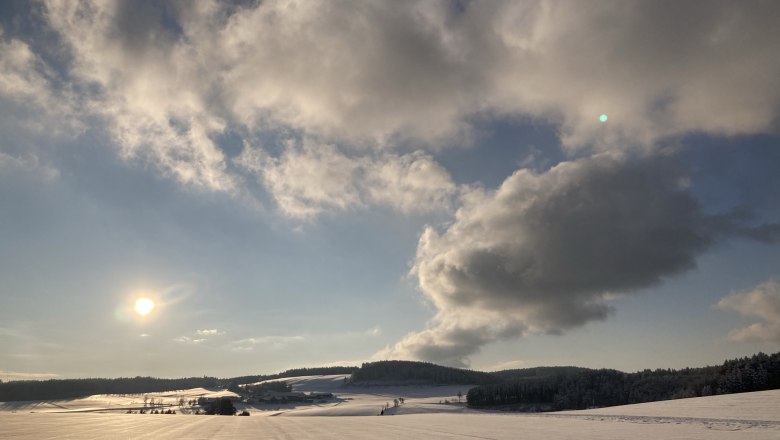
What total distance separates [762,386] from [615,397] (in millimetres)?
81543

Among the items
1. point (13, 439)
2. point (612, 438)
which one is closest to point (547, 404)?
point (612, 438)

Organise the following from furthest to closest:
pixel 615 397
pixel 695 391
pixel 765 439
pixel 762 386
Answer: pixel 615 397
pixel 695 391
pixel 762 386
pixel 765 439

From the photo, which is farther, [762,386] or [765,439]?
[762,386]

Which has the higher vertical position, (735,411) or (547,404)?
(735,411)

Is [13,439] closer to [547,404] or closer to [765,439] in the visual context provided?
[765,439]

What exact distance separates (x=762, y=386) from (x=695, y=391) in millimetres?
31588

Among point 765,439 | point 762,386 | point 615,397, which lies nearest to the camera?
point 765,439

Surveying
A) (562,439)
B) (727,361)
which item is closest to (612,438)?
(562,439)

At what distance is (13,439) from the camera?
72.1 feet

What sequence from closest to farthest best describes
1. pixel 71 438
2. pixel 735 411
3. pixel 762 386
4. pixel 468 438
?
pixel 71 438, pixel 468 438, pixel 735 411, pixel 762 386

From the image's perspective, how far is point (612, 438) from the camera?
931 inches

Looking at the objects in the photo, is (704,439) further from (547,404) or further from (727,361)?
Answer: (547,404)

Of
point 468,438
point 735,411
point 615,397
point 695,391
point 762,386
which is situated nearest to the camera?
point 468,438

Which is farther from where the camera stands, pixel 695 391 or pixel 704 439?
pixel 695 391
